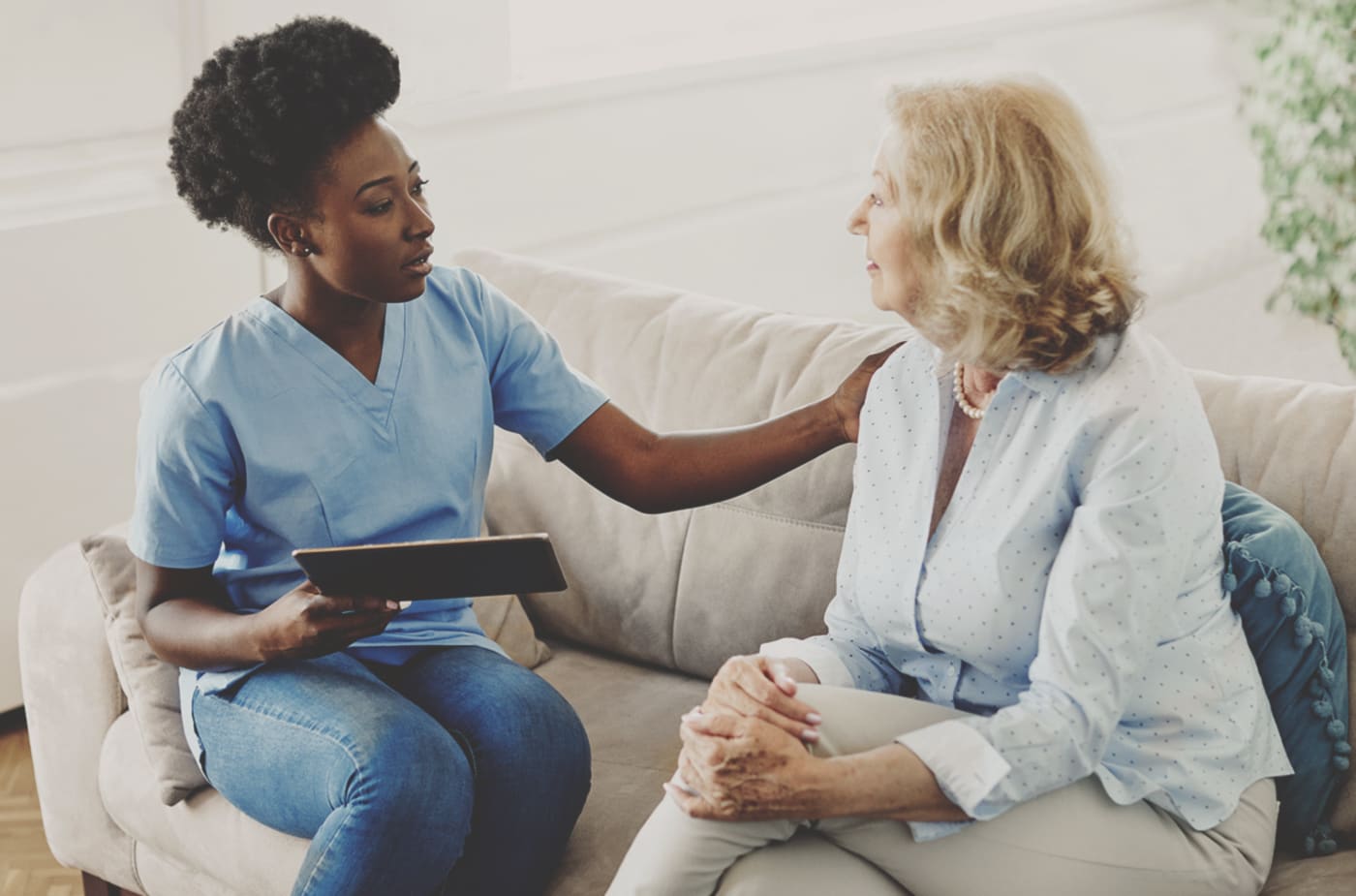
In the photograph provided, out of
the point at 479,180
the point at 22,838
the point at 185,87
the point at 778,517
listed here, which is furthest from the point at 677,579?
the point at 185,87

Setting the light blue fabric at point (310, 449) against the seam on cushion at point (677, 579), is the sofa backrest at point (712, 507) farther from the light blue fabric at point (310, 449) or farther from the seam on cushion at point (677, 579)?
the light blue fabric at point (310, 449)

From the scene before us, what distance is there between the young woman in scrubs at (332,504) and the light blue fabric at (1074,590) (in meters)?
0.27

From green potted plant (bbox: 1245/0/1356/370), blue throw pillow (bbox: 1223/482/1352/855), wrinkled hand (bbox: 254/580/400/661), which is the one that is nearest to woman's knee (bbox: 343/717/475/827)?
wrinkled hand (bbox: 254/580/400/661)

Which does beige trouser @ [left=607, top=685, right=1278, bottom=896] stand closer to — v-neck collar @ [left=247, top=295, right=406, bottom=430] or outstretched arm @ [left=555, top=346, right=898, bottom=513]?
outstretched arm @ [left=555, top=346, right=898, bottom=513]

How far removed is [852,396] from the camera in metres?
1.81

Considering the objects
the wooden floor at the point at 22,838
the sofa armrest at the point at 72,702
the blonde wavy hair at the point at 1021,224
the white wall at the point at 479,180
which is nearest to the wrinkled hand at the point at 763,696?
the blonde wavy hair at the point at 1021,224

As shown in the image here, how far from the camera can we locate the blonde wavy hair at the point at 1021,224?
146 centimetres

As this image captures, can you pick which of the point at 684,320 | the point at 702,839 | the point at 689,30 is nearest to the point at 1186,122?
the point at 689,30

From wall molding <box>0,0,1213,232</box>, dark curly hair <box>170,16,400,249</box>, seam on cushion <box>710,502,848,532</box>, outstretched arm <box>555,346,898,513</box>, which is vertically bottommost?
seam on cushion <box>710,502,848,532</box>

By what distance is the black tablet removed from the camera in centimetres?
147

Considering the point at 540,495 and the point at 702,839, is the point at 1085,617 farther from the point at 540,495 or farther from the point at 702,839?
the point at 540,495

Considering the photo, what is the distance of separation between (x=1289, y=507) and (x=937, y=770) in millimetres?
609

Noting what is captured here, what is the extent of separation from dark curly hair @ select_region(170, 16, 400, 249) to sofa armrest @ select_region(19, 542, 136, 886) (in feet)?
1.91

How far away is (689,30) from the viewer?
3811 millimetres
